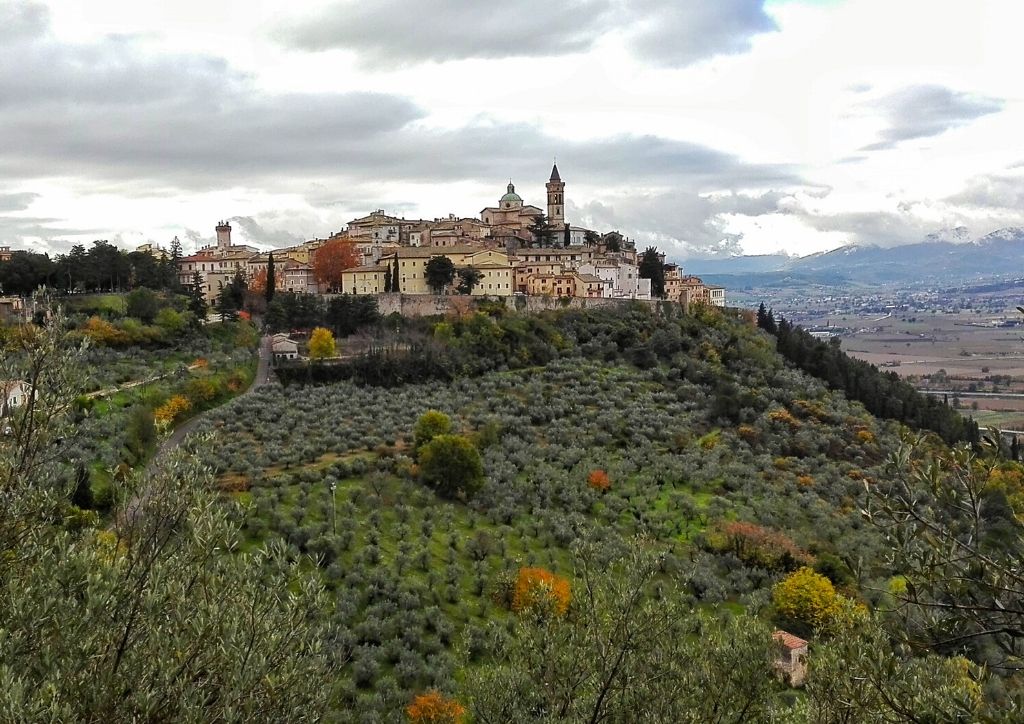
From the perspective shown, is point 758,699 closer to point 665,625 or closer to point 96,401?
point 665,625

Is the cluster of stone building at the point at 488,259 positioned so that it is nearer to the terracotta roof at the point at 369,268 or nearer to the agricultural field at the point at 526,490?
the terracotta roof at the point at 369,268

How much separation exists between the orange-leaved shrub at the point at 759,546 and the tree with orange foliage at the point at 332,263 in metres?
42.9

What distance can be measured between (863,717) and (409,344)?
38978 millimetres

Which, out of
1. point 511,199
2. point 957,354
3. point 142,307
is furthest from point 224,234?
point 957,354

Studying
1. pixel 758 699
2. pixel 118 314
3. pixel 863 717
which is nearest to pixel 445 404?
pixel 118 314

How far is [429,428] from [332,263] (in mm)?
34328

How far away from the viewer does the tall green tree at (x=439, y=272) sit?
53875 mm

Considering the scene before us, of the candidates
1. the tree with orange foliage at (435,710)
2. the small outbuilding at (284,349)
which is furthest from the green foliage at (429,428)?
the tree with orange foliage at (435,710)

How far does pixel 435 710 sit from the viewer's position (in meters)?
13.7

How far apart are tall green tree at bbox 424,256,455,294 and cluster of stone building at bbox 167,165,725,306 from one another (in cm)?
210

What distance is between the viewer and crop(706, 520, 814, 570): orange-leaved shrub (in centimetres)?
2423

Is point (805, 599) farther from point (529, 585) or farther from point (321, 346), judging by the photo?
point (321, 346)

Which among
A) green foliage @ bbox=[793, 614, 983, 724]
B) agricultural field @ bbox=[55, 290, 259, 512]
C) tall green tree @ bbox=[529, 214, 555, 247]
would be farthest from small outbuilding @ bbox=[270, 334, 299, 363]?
green foliage @ bbox=[793, 614, 983, 724]

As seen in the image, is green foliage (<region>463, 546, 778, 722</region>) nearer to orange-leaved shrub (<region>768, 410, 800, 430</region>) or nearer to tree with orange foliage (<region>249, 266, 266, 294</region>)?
orange-leaved shrub (<region>768, 410, 800, 430</region>)
